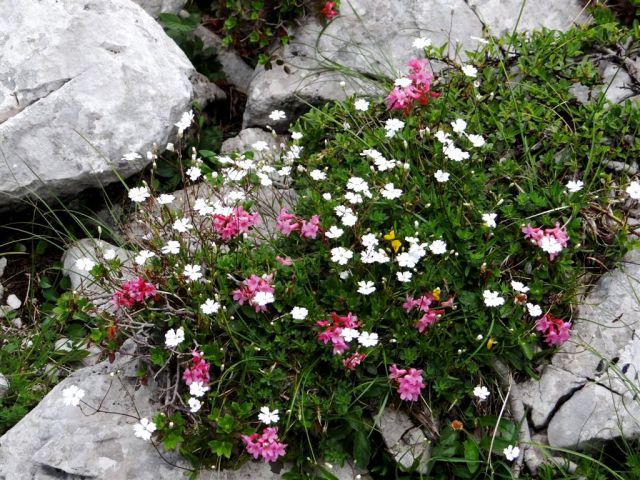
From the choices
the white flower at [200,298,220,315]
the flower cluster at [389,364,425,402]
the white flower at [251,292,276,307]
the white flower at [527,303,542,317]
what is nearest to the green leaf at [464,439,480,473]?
the flower cluster at [389,364,425,402]

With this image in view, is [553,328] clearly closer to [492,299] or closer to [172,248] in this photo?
[492,299]

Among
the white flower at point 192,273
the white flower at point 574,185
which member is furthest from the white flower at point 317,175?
the white flower at point 574,185

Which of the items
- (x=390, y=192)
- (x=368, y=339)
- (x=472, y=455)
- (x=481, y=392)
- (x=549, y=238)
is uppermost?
(x=390, y=192)

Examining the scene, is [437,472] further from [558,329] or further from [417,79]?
[417,79]

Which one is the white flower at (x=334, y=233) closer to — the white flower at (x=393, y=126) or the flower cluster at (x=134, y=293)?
the white flower at (x=393, y=126)

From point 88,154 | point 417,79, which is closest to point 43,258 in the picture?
point 88,154

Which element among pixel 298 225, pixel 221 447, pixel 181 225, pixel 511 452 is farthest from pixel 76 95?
pixel 511 452
